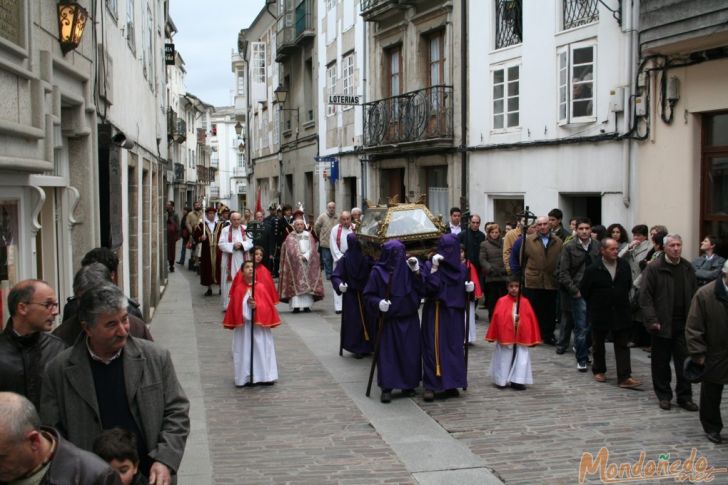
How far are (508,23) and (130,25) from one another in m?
8.21

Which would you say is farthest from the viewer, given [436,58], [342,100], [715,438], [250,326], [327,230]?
[342,100]

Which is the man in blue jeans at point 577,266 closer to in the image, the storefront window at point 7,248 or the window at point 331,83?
the storefront window at point 7,248

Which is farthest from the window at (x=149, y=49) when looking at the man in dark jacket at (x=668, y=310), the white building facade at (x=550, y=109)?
the man in dark jacket at (x=668, y=310)

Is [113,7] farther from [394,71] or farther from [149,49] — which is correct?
[394,71]

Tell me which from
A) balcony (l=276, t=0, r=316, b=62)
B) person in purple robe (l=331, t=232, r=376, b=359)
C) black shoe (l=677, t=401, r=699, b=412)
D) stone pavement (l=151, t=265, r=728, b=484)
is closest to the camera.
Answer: stone pavement (l=151, t=265, r=728, b=484)

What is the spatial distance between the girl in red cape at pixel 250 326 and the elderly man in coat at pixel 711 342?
469 centimetres

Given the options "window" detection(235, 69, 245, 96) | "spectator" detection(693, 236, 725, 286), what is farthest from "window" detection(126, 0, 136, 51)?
"window" detection(235, 69, 245, 96)

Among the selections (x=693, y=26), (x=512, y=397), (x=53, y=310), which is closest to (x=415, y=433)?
(x=512, y=397)

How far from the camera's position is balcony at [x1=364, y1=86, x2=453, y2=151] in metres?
19.7

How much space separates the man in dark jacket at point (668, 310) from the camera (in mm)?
8562

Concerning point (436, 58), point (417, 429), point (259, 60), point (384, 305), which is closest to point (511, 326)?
point (384, 305)

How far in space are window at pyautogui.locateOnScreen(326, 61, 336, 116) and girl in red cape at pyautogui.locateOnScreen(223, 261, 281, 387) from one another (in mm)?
18609

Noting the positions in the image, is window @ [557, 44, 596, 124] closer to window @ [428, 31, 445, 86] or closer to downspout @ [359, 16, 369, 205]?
window @ [428, 31, 445, 86]

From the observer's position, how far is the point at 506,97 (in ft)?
57.4
